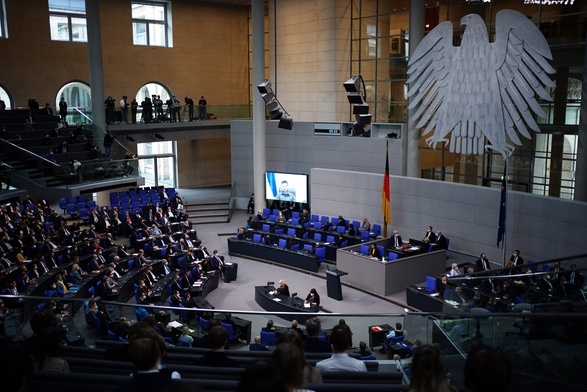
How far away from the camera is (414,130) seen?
68.9 feet

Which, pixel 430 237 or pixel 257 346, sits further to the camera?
pixel 430 237

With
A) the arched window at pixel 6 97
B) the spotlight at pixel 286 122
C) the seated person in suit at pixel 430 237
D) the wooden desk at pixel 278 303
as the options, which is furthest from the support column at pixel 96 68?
the seated person in suit at pixel 430 237

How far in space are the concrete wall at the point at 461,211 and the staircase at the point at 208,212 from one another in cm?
483

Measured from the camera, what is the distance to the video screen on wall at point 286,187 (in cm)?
2422

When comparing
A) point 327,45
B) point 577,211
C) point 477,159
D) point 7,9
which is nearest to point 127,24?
point 7,9

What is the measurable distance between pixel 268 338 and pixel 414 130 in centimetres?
1334

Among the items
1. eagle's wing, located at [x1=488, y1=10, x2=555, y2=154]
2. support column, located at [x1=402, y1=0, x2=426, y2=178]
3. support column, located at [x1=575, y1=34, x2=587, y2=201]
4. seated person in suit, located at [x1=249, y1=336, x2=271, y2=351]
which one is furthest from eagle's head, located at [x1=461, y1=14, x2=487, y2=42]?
seated person in suit, located at [x1=249, y1=336, x2=271, y2=351]

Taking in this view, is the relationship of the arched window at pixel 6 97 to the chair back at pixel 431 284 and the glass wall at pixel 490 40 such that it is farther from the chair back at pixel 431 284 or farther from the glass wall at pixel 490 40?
the chair back at pixel 431 284

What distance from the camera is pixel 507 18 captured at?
17.1m

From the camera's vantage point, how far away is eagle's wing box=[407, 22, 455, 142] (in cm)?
1928

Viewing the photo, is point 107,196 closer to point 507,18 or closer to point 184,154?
point 184,154

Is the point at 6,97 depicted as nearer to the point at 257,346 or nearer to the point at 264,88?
the point at 264,88

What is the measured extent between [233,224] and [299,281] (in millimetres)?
8282

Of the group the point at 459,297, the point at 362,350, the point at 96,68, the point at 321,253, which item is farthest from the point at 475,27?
the point at 96,68
